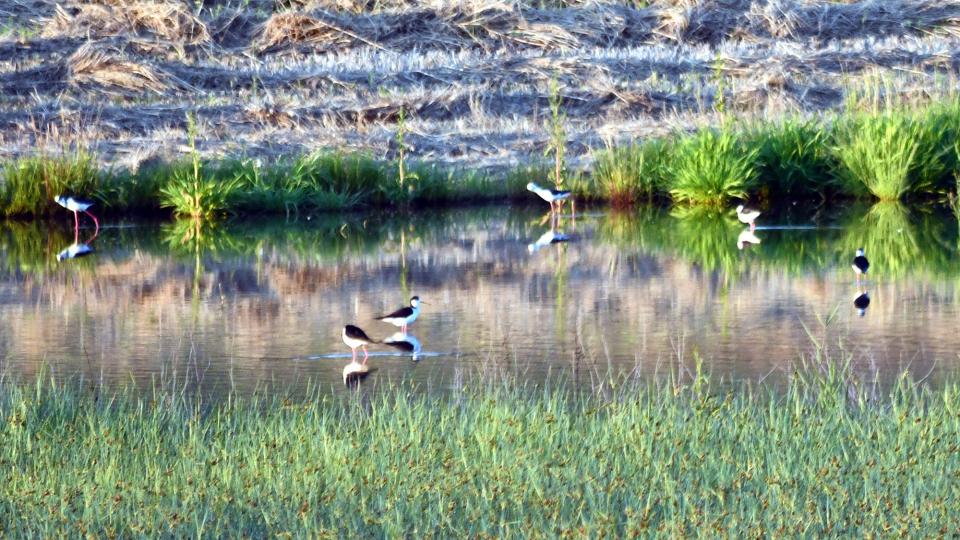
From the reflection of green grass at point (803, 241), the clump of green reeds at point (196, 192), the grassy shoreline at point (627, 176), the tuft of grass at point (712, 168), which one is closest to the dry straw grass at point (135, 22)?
the grassy shoreline at point (627, 176)

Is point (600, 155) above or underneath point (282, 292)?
above

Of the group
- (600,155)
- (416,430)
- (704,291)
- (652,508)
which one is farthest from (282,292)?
(600,155)

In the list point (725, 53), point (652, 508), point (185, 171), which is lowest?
point (652, 508)

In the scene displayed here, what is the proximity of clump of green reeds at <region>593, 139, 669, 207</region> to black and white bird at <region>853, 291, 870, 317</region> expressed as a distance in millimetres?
8887

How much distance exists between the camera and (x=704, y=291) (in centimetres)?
1242

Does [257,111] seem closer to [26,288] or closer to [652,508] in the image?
[26,288]

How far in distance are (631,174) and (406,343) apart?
10913 mm

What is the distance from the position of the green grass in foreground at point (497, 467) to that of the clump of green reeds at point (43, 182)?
11.7 m

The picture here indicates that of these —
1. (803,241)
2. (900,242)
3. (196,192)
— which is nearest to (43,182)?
(196,192)

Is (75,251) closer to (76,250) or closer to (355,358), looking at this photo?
(76,250)

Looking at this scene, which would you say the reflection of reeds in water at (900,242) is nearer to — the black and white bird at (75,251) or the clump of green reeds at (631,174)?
the clump of green reeds at (631,174)

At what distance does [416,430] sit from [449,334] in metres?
3.58

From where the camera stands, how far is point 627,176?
2095cm

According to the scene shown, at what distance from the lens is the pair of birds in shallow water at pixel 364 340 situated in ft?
31.0
